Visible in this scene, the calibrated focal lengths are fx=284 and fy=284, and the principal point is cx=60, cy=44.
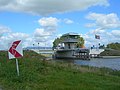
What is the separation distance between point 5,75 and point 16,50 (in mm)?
3617

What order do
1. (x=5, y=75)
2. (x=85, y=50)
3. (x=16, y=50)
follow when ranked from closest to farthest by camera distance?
(x=16, y=50) < (x=5, y=75) < (x=85, y=50)

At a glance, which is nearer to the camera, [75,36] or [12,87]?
[12,87]

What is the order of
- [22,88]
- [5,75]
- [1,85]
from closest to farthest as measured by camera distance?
[22,88], [1,85], [5,75]

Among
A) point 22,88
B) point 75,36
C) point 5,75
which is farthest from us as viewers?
point 75,36

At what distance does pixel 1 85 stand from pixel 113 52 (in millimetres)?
183679

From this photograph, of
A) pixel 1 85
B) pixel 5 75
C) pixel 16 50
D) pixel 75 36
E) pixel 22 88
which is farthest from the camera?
pixel 75 36

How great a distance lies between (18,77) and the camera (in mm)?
17797

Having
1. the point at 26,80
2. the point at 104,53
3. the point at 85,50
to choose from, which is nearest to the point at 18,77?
the point at 26,80

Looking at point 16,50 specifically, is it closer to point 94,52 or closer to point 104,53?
point 94,52

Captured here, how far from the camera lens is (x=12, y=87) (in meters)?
15.4

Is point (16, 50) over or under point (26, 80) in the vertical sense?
over

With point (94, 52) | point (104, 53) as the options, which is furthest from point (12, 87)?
point (104, 53)

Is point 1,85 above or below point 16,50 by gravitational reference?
below

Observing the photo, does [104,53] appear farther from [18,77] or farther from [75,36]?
[18,77]
